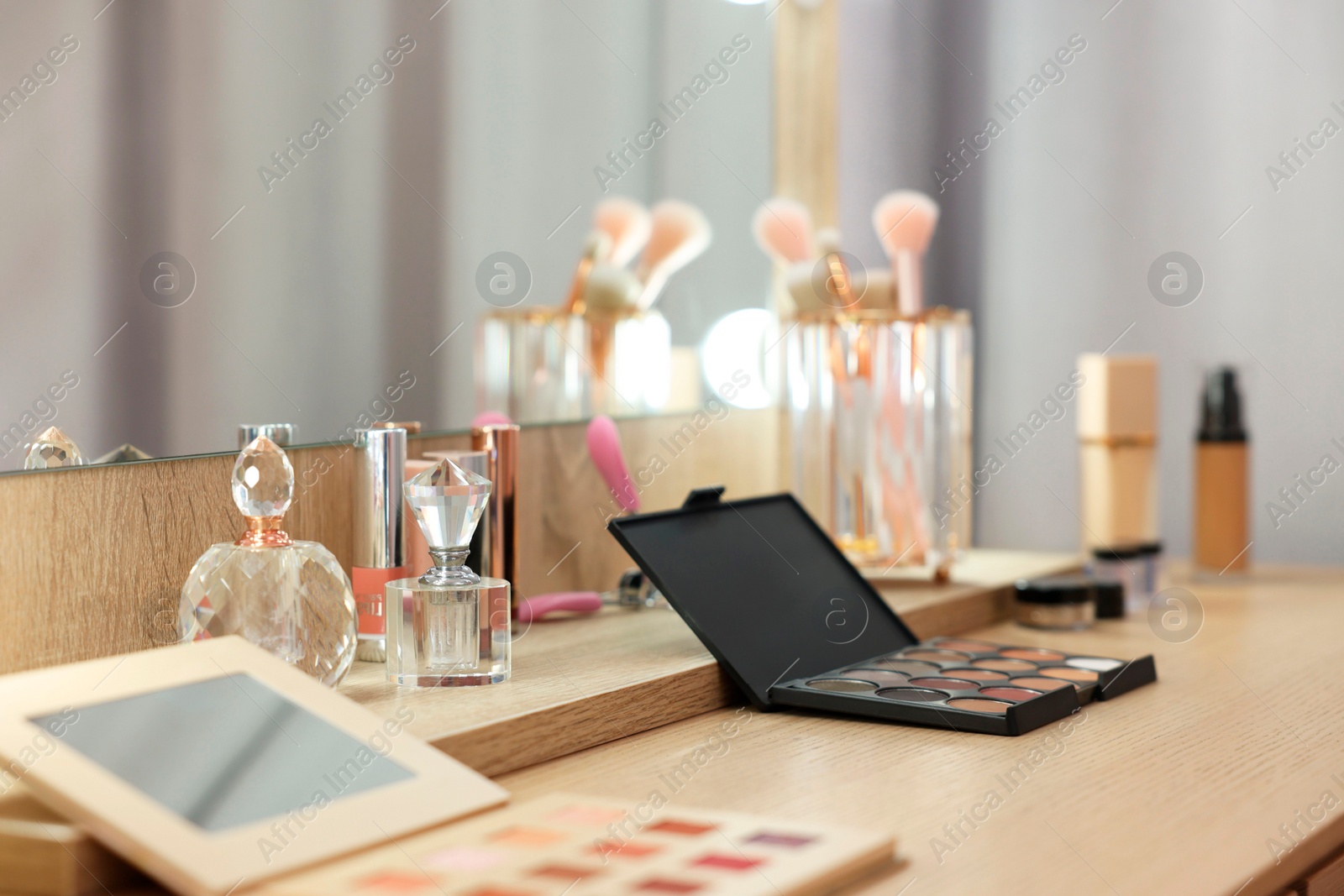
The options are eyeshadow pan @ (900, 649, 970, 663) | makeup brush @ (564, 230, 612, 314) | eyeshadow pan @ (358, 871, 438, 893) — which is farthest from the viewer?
makeup brush @ (564, 230, 612, 314)

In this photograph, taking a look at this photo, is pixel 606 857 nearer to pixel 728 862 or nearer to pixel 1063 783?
pixel 728 862

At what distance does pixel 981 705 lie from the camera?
2.44 feet

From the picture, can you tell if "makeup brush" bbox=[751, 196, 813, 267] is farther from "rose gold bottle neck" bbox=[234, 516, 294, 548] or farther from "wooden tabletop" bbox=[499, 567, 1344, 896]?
"rose gold bottle neck" bbox=[234, 516, 294, 548]

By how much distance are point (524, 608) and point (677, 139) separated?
489 mm

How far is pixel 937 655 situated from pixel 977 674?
66mm

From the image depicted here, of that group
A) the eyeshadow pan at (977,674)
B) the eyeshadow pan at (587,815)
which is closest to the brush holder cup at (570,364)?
the eyeshadow pan at (977,674)

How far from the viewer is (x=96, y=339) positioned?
696 millimetres

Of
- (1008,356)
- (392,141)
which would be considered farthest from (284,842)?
(1008,356)

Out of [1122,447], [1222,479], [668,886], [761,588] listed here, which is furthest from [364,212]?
[1222,479]

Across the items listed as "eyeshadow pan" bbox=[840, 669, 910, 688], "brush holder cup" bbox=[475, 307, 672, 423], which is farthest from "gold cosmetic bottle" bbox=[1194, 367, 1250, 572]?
"eyeshadow pan" bbox=[840, 669, 910, 688]

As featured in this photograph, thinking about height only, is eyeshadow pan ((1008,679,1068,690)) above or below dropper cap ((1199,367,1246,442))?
below

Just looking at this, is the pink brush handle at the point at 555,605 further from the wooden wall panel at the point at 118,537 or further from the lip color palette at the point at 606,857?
the lip color palette at the point at 606,857

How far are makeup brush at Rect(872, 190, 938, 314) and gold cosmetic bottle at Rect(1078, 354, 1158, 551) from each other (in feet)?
0.91

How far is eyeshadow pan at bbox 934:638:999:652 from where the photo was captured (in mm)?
895
